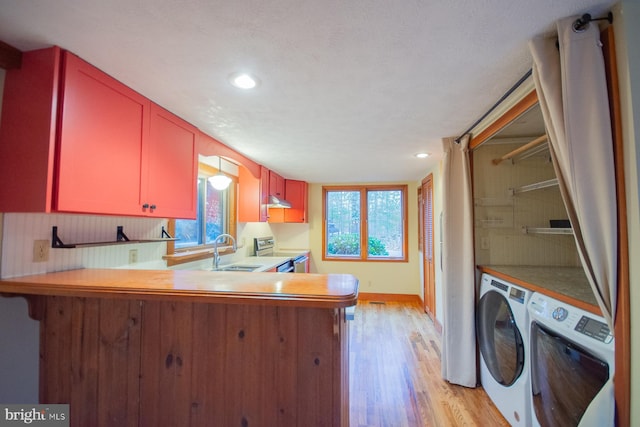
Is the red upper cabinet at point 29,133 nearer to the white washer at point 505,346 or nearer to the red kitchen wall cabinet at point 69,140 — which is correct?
the red kitchen wall cabinet at point 69,140

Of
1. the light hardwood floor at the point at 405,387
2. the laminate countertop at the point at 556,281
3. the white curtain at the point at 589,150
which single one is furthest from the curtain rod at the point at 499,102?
the light hardwood floor at the point at 405,387

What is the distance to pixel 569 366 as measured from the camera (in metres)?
1.19

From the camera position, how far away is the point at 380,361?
2.59 m

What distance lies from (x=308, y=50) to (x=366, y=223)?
392 cm

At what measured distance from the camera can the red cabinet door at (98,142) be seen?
1196 mm

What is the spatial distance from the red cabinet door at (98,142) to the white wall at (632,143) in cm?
221

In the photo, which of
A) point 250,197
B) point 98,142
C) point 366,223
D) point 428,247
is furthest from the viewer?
point 366,223

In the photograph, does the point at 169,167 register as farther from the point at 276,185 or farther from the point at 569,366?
the point at 569,366

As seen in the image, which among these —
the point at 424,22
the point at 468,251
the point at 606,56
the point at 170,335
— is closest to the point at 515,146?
the point at 468,251

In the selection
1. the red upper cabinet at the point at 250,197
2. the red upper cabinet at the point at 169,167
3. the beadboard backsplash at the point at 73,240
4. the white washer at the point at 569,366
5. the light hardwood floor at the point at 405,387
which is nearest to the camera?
the white washer at the point at 569,366

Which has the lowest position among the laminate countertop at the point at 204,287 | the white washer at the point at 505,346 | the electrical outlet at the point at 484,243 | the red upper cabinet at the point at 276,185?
the white washer at the point at 505,346

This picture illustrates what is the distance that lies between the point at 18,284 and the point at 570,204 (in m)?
2.43

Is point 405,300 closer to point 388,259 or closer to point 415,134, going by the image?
point 388,259

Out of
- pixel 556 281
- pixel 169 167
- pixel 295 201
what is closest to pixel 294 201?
pixel 295 201
